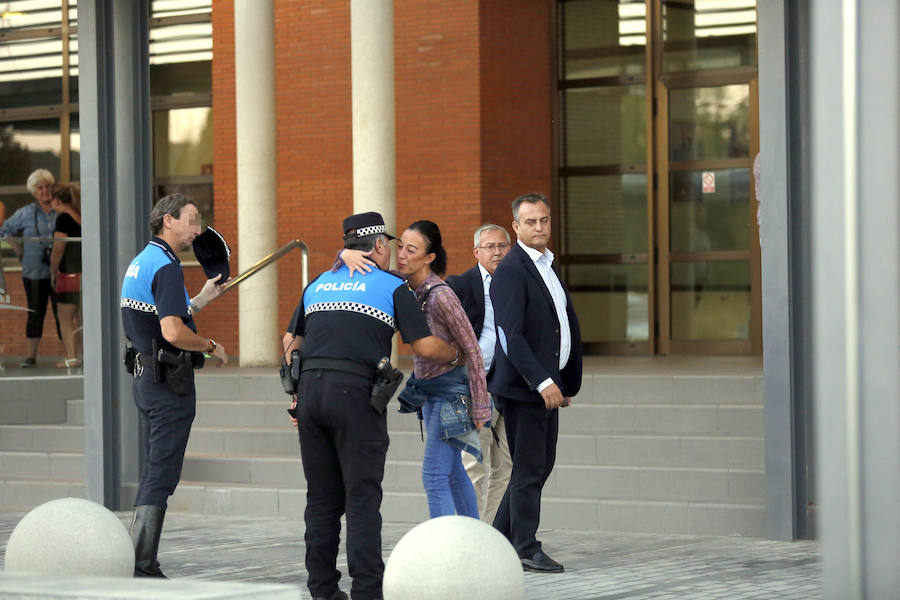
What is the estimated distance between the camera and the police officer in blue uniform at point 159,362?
7395 millimetres

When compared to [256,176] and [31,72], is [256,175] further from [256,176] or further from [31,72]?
[31,72]

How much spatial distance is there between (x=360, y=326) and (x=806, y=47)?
4238 millimetres

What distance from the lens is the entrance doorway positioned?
1574 cm

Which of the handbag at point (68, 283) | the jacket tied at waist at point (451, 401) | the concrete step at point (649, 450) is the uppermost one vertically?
the handbag at point (68, 283)

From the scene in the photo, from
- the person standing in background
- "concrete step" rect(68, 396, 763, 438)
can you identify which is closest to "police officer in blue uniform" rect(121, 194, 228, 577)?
"concrete step" rect(68, 396, 763, 438)

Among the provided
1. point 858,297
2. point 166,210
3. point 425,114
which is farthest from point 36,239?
point 858,297

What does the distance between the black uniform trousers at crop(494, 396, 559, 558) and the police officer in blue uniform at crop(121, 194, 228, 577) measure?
1604 mm

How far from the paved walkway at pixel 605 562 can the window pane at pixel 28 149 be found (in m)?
10.6

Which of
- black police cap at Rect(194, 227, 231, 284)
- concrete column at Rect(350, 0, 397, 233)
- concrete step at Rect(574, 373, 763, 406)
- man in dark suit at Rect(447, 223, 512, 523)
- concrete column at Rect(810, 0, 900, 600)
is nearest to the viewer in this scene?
concrete column at Rect(810, 0, 900, 600)

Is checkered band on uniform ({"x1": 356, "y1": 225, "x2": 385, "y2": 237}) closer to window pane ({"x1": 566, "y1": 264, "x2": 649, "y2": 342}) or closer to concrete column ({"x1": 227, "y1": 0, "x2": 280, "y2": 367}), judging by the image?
concrete column ({"x1": 227, "y1": 0, "x2": 280, "y2": 367})

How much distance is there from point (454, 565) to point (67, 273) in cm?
811

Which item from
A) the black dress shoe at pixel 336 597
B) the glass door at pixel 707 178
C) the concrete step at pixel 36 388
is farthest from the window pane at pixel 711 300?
the black dress shoe at pixel 336 597

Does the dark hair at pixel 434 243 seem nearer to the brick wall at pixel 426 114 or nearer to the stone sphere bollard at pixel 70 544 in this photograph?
the stone sphere bollard at pixel 70 544

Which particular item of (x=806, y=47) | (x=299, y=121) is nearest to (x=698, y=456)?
(x=806, y=47)
